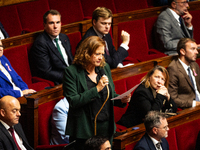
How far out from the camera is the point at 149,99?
98 centimetres

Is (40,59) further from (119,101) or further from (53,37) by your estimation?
(119,101)

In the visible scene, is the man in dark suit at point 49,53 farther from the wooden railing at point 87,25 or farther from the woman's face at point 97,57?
the woman's face at point 97,57

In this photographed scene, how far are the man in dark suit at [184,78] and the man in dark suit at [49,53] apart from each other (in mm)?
366

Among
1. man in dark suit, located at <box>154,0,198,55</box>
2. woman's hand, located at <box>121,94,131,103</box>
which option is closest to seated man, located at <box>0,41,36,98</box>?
woman's hand, located at <box>121,94,131,103</box>

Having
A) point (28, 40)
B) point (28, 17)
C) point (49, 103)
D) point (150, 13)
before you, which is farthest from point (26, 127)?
point (150, 13)

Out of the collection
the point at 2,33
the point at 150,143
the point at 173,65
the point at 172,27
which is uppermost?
the point at 2,33

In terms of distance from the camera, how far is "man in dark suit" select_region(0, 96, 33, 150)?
0.77 m

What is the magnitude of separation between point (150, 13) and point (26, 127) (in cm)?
84

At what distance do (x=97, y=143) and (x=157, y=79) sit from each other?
1.26 ft

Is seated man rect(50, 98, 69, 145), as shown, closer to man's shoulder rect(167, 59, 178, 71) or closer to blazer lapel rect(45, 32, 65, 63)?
blazer lapel rect(45, 32, 65, 63)

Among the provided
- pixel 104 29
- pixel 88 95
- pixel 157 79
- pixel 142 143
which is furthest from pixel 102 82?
pixel 104 29

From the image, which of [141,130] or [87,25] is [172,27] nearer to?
[87,25]

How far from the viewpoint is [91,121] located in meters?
0.71

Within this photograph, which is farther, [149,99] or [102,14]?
[102,14]
